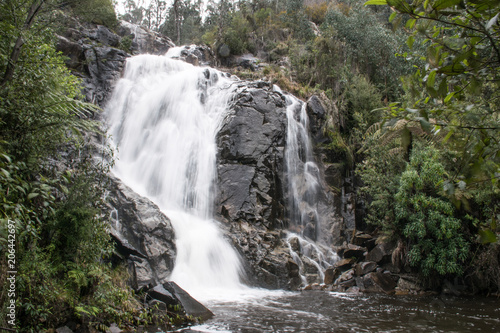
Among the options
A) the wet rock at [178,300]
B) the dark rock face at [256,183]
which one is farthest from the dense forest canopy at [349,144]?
the dark rock face at [256,183]

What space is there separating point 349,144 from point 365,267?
9020 mm

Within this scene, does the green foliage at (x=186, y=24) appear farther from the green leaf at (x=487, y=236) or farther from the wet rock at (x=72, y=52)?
the green leaf at (x=487, y=236)

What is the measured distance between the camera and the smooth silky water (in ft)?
24.8

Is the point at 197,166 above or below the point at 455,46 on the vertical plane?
above

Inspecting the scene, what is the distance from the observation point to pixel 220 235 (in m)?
12.1

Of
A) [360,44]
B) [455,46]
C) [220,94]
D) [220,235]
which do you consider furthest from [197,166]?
[360,44]

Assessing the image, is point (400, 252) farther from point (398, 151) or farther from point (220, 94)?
point (220, 94)

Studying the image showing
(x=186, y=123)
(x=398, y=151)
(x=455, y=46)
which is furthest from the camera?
(x=186, y=123)

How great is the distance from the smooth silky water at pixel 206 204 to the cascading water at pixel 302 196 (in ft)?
0.28

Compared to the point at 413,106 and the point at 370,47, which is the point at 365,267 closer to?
the point at 413,106

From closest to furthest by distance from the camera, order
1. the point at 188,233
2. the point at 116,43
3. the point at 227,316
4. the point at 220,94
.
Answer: the point at 227,316
the point at 188,233
the point at 220,94
the point at 116,43

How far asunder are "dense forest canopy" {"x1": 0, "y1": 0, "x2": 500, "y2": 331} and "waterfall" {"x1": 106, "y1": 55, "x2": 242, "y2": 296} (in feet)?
8.38

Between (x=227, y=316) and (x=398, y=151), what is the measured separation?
1030 cm

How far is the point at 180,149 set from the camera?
50.2 feet
